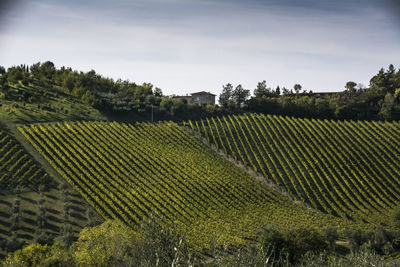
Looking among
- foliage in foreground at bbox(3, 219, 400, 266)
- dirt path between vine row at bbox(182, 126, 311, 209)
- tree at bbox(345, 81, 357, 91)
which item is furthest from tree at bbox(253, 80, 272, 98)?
foliage in foreground at bbox(3, 219, 400, 266)

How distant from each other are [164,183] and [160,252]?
102ft

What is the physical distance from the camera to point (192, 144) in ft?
207

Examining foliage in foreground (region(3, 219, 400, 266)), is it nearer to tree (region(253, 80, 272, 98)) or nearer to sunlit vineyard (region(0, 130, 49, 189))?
sunlit vineyard (region(0, 130, 49, 189))

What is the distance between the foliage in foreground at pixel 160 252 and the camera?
1603 cm

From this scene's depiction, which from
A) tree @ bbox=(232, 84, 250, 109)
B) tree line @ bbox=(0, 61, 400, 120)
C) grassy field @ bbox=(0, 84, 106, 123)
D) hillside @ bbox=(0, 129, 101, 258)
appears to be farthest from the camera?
tree @ bbox=(232, 84, 250, 109)

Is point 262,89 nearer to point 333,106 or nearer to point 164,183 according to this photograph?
point 333,106

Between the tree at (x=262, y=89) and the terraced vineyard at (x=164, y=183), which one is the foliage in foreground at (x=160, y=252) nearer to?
the terraced vineyard at (x=164, y=183)

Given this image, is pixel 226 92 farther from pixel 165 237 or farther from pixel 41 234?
pixel 165 237

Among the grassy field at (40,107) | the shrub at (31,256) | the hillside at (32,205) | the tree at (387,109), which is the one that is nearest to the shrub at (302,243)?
the hillside at (32,205)

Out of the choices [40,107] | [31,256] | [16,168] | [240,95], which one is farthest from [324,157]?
[40,107]

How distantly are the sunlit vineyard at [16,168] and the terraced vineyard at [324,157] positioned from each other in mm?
30952

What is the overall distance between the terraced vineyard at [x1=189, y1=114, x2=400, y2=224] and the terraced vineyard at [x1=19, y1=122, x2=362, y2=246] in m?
4.01

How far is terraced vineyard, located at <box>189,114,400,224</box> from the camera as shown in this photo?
169 feet

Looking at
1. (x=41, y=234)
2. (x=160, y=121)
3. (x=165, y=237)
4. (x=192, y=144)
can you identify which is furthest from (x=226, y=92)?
(x=165, y=237)
